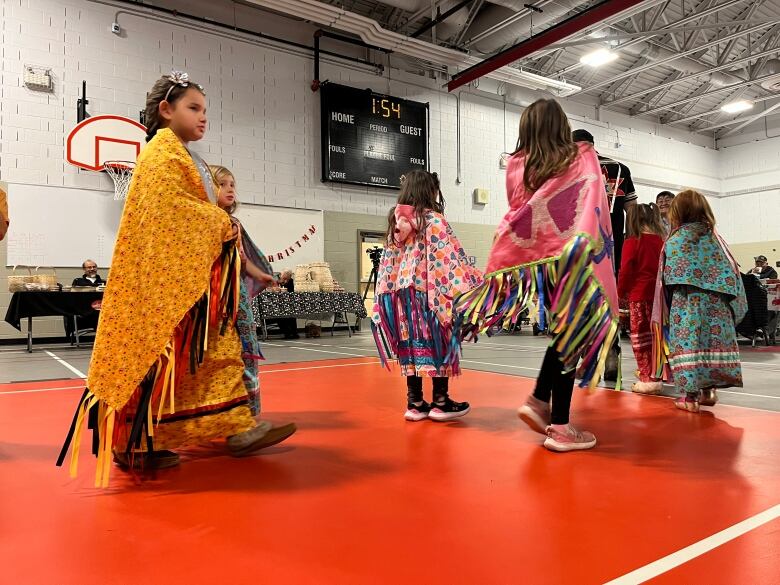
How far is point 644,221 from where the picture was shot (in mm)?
3260

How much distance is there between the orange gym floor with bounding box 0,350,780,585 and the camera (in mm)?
1044

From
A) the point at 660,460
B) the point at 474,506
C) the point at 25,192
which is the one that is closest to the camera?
the point at 474,506

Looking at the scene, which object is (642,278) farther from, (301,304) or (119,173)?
(119,173)

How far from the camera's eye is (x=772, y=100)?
1377 cm

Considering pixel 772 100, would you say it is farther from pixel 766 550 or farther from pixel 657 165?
pixel 766 550

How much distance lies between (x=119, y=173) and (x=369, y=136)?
3.95 metres

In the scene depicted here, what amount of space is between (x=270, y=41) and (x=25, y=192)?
419 centimetres

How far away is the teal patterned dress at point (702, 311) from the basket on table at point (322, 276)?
602 cm

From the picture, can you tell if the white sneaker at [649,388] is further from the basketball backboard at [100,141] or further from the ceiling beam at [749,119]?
the ceiling beam at [749,119]

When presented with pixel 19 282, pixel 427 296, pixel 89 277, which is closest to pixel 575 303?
pixel 427 296

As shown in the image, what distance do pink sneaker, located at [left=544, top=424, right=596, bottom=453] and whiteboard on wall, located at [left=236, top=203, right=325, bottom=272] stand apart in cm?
732

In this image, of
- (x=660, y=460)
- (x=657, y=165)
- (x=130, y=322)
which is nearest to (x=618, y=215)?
(x=660, y=460)

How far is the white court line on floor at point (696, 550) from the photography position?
0.99 meters

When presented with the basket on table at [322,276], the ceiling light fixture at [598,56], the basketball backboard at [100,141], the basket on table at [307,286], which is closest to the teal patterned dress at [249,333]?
the basket on table at [307,286]
